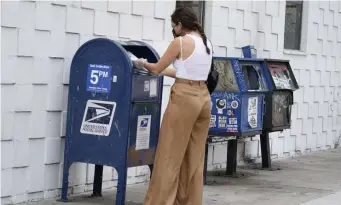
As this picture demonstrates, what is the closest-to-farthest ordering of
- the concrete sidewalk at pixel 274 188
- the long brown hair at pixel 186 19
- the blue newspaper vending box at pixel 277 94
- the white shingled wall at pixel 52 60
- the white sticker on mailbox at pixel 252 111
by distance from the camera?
Result: the long brown hair at pixel 186 19 → the white shingled wall at pixel 52 60 → the concrete sidewalk at pixel 274 188 → the white sticker on mailbox at pixel 252 111 → the blue newspaper vending box at pixel 277 94

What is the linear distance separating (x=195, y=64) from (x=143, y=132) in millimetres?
1003

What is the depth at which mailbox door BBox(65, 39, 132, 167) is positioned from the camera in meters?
7.39

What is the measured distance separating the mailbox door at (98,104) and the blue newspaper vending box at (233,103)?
7.58 ft

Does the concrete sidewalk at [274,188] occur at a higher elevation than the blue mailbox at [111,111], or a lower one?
lower

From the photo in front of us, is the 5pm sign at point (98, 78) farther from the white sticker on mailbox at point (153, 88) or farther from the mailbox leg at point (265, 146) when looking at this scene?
the mailbox leg at point (265, 146)

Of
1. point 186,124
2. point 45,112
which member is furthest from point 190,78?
point 45,112

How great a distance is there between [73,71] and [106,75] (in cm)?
40

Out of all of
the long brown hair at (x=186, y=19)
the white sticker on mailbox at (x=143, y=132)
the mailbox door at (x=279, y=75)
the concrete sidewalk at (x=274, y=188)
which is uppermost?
the long brown hair at (x=186, y=19)

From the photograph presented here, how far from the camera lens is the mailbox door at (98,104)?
7.39 m

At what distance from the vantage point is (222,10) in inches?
417

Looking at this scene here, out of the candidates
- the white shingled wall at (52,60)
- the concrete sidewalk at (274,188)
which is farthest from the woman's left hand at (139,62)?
the concrete sidewalk at (274,188)

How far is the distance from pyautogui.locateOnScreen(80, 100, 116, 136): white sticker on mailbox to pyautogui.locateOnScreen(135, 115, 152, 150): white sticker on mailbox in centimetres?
28

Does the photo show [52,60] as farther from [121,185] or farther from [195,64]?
[195,64]

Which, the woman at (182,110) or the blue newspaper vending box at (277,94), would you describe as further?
the blue newspaper vending box at (277,94)
